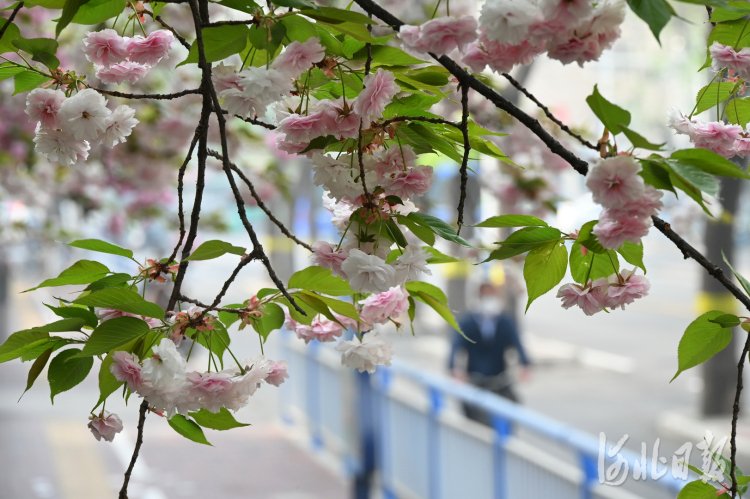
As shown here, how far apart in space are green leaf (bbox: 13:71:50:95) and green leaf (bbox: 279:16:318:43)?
331mm

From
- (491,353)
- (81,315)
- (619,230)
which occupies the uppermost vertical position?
(619,230)

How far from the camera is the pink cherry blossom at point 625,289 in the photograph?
788mm

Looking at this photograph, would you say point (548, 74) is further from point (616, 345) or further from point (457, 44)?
A: point (457, 44)

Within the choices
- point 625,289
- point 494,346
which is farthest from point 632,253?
point 494,346

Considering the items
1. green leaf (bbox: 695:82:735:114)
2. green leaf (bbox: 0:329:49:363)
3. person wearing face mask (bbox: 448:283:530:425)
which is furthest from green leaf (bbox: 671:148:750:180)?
person wearing face mask (bbox: 448:283:530:425)

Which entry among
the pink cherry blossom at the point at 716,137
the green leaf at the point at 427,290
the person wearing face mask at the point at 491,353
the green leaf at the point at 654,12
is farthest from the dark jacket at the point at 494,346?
the green leaf at the point at 654,12

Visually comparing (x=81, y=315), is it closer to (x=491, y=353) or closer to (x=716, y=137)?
(x=716, y=137)

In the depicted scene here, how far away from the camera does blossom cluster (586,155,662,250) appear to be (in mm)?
576

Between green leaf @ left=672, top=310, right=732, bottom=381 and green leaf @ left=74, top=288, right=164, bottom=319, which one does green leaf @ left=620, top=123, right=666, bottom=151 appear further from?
green leaf @ left=74, top=288, right=164, bottom=319

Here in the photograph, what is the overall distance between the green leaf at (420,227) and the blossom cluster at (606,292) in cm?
17

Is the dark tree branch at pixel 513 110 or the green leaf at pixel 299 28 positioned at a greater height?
the green leaf at pixel 299 28

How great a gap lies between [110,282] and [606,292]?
0.51 meters

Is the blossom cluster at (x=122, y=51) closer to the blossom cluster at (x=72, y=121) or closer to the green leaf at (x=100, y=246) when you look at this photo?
the blossom cluster at (x=72, y=121)

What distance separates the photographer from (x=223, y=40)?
709mm
